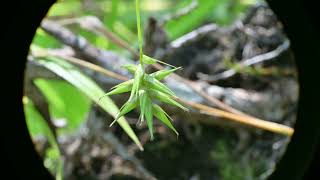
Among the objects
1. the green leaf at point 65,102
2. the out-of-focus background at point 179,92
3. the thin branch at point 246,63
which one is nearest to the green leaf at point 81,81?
the out-of-focus background at point 179,92

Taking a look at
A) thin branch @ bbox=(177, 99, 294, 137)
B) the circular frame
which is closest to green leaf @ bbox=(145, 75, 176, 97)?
the circular frame

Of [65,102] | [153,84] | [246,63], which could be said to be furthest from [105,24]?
[153,84]

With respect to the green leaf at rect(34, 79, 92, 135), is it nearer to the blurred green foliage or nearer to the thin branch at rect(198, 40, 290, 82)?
the blurred green foliage
